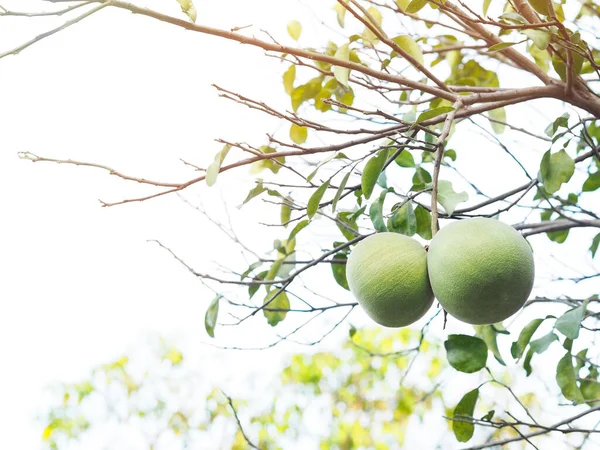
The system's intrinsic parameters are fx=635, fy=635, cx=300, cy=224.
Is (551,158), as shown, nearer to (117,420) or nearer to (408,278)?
(408,278)

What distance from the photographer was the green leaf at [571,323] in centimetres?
119

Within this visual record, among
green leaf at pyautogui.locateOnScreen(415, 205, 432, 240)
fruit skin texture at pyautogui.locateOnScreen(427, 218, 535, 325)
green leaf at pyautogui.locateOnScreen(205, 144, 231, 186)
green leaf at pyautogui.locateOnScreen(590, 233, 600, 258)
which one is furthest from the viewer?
green leaf at pyautogui.locateOnScreen(590, 233, 600, 258)

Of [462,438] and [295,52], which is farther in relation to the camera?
[462,438]

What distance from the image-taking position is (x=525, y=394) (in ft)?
Result: 15.7

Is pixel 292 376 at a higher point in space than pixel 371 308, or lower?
lower

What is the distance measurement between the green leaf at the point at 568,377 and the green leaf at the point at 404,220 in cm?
49

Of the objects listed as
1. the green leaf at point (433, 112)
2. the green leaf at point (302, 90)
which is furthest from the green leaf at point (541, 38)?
the green leaf at point (302, 90)

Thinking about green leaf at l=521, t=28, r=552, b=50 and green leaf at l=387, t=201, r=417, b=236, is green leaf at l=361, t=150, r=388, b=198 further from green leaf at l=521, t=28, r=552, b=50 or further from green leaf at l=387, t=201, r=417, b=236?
green leaf at l=521, t=28, r=552, b=50

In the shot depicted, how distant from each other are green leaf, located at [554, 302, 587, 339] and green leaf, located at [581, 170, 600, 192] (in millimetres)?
537

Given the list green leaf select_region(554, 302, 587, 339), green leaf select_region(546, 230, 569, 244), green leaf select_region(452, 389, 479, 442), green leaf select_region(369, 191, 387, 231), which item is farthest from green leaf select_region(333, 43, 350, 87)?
green leaf select_region(546, 230, 569, 244)

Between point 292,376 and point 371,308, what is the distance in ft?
14.7

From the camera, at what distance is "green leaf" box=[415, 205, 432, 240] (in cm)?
128

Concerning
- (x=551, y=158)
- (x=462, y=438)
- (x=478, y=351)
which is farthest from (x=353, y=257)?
(x=462, y=438)

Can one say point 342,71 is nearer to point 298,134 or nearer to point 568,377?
point 298,134
